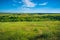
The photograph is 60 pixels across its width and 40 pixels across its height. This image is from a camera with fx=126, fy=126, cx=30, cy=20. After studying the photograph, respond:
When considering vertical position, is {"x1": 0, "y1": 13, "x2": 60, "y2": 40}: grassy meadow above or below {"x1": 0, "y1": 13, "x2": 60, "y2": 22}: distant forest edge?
below

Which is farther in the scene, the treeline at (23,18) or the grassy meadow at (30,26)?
the treeline at (23,18)

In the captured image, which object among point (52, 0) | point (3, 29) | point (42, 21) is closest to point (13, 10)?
point (3, 29)

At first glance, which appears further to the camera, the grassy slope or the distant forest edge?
the distant forest edge

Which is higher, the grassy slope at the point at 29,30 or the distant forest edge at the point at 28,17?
the distant forest edge at the point at 28,17

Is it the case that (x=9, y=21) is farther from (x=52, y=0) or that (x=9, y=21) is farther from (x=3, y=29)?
(x=52, y=0)

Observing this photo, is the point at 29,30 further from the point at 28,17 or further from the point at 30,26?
the point at 28,17

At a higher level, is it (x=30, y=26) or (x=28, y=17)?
(x=28, y=17)

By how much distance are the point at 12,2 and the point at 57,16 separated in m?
0.71

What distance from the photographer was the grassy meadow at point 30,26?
178 centimetres

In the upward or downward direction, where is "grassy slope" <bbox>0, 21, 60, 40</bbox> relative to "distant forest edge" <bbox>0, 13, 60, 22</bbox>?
downward

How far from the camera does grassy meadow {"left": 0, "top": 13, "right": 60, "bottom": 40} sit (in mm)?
1784

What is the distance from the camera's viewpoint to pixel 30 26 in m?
1.84

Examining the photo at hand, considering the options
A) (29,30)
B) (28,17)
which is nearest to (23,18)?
(28,17)

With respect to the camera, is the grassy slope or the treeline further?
the treeline
